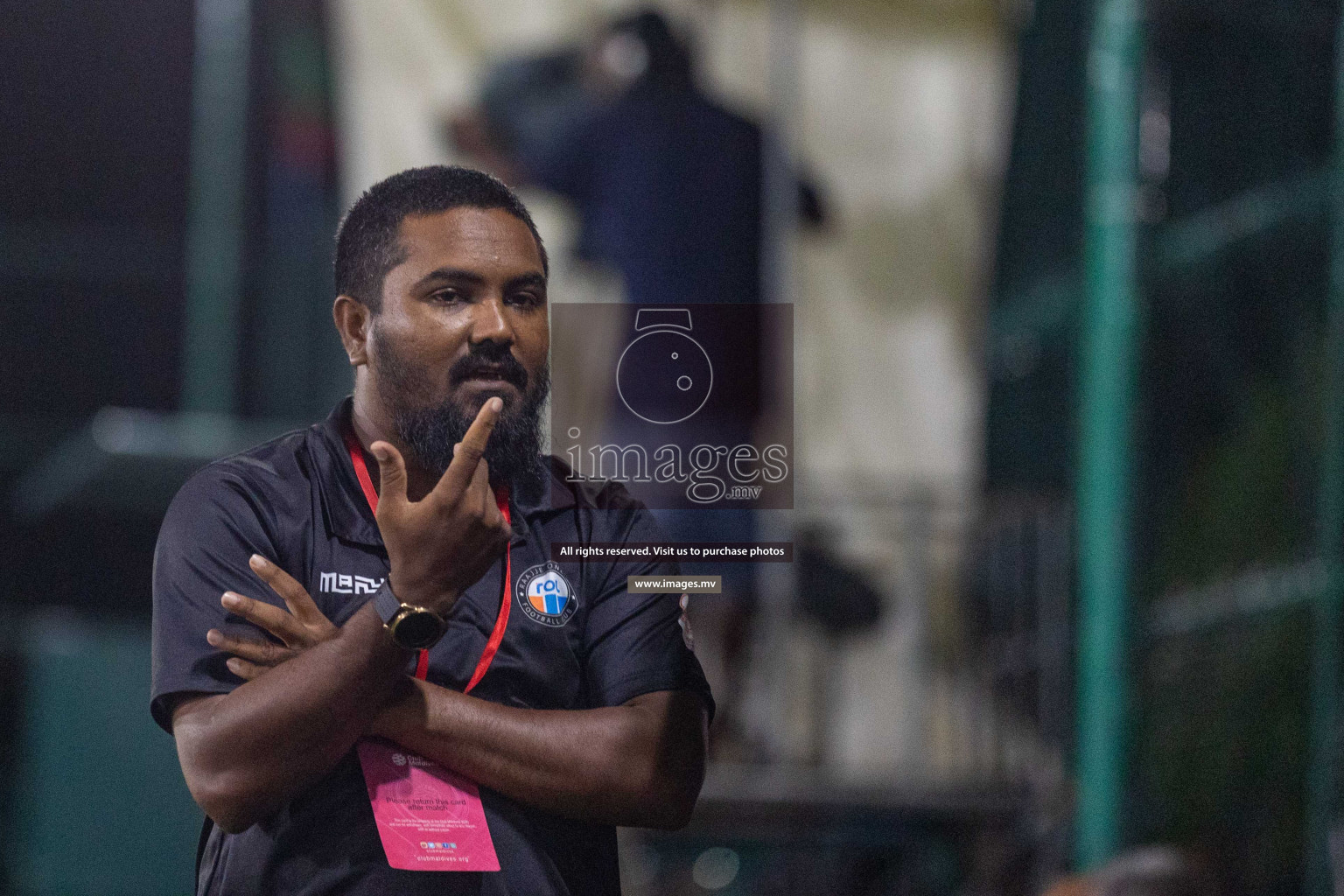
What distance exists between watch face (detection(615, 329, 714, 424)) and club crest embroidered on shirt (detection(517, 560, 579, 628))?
21 centimetres

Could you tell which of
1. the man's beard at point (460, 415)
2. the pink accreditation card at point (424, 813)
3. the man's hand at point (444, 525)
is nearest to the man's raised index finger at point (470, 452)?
the man's hand at point (444, 525)

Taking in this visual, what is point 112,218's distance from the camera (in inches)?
389

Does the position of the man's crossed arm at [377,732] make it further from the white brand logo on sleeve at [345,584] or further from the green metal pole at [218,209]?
the green metal pole at [218,209]

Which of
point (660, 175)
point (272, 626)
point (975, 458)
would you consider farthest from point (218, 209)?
point (272, 626)

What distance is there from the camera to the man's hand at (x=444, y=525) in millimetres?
1636

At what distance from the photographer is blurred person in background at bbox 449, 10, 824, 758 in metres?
3.70

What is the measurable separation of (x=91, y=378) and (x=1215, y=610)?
6243mm

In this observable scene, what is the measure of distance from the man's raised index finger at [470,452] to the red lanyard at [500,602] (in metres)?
0.17

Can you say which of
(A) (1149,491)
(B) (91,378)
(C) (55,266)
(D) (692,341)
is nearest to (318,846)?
(D) (692,341)

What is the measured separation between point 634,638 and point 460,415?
1.09 ft

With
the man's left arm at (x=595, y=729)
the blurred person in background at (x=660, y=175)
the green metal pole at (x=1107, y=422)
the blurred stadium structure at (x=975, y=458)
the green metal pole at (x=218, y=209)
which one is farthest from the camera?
the green metal pole at (x=218, y=209)

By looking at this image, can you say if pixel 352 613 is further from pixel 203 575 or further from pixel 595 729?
pixel 595 729

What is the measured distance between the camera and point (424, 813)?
175 cm

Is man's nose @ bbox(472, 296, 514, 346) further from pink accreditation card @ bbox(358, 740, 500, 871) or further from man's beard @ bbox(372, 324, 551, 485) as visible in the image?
pink accreditation card @ bbox(358, 740, 500, 871)
